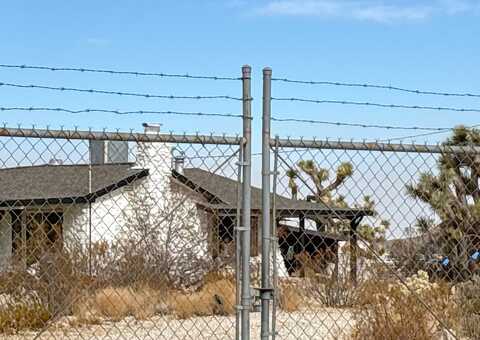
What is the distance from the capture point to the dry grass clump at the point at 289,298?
37.5ft

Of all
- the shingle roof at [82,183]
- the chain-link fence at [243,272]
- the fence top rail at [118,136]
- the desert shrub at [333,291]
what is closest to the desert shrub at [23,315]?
the chain-link fence at [243,272]

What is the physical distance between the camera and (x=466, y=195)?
540 inches

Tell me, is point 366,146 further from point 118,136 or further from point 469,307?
point 469,307

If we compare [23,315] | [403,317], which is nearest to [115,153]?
[23,315]

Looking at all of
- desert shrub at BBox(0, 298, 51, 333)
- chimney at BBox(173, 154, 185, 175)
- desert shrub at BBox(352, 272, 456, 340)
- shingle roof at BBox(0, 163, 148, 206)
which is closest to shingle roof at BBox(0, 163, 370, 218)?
shingle roof at BBox(0, 163, 148, 206)

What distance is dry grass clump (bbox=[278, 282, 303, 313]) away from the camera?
37.5 ft

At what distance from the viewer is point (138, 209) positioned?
13141mm

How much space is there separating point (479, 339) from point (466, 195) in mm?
6609

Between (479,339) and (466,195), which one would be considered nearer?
(479,339)

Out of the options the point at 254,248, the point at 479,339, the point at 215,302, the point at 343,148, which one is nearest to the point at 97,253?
the point at 215,302

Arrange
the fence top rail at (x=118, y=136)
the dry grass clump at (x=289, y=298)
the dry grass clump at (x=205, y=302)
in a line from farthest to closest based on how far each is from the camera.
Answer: the dry grass clump at (x=289, y=298) < the dry grass clump at (x=205, y=302) < the fence top rail at (x=118, y=136)

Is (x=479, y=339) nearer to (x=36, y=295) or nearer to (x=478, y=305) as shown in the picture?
(x=478, y=305)

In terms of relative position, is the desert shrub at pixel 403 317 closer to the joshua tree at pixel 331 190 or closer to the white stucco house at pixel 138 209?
the joshua tree at pixel 331 190

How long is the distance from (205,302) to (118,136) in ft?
21.2
